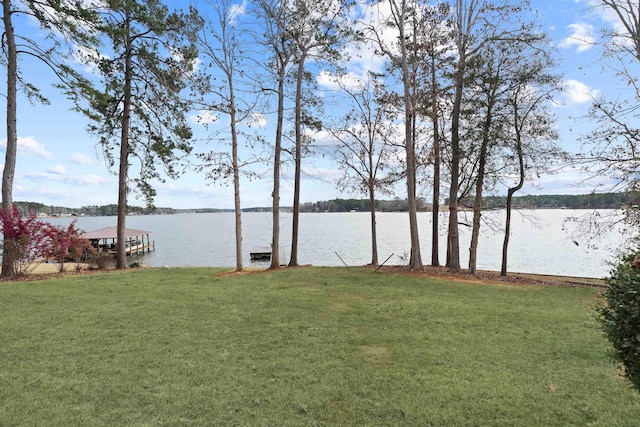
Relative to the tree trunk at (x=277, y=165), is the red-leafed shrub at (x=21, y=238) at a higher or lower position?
lower

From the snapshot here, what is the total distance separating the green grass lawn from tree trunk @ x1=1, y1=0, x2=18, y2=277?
4.10 m

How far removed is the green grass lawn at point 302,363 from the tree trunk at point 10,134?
13.4ft

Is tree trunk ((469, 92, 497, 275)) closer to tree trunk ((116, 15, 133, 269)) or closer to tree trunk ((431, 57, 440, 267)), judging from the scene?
tree trunk ((431, 57, 440, 267))

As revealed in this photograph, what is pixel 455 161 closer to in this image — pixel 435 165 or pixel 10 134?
pixel 435 165

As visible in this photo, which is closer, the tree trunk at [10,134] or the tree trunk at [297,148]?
the tree trunk at [10,134]

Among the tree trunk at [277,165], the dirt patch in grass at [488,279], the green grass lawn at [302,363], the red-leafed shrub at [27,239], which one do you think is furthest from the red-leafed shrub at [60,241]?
the dirt patch in grass at [488,279]

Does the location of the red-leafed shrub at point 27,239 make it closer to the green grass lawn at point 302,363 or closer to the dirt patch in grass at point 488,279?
the green grass lawn at point 302,363

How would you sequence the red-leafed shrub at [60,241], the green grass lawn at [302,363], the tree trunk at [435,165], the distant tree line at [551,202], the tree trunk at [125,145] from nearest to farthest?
the green grass lawn at [302,363], the distant tree line at [551,202], the red-leafed shrub at [60,241], the tree trunk at [125,145], the tree trunk at [435,165]

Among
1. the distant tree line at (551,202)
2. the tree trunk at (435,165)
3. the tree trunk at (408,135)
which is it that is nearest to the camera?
the distant tree line at (551,202)

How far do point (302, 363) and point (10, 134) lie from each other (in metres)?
11.0

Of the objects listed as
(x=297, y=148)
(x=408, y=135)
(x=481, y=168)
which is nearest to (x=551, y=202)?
(x=481, y=168)

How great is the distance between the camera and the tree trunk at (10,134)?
10.0 meters

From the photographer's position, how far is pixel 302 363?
3814 millimetres

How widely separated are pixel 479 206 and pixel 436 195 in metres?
1.92
